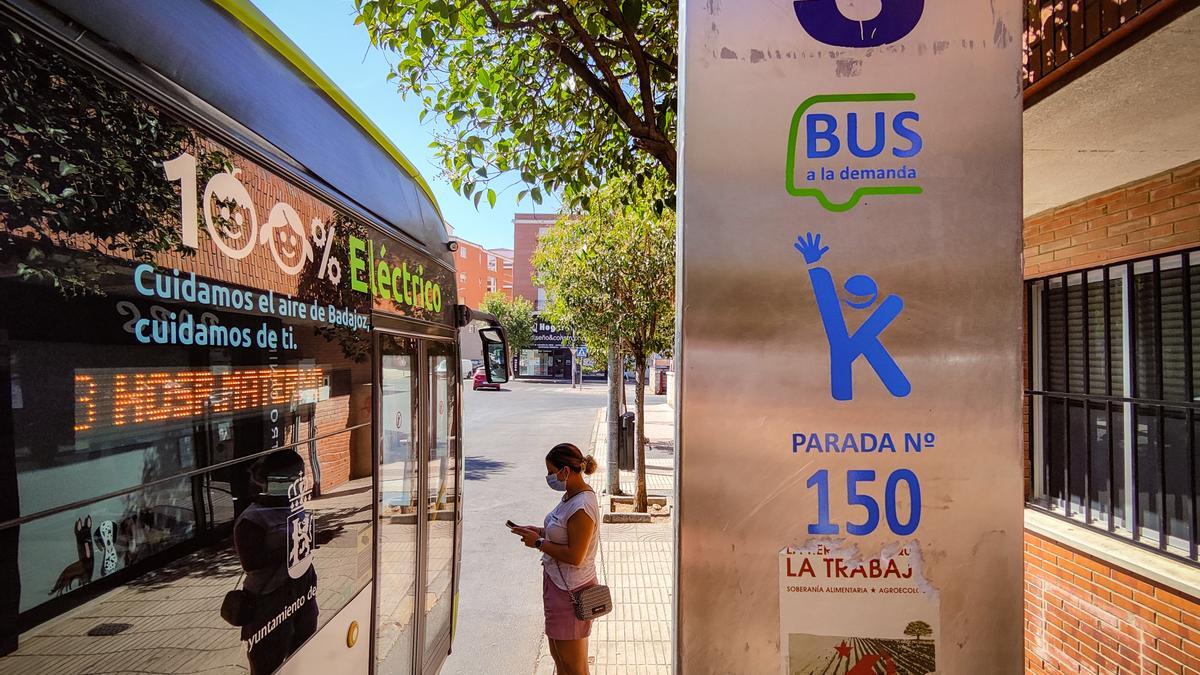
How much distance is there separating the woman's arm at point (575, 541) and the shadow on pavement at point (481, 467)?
31.1ft

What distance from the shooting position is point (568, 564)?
413 centimetres

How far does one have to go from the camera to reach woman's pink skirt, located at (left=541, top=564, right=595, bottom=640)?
4145 mm

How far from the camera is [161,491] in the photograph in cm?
170

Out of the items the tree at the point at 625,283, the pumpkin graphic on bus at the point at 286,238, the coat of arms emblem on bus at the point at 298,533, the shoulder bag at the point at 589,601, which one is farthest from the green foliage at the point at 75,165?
the tree at the point at 625,283

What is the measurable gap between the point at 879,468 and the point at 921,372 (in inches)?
8.8

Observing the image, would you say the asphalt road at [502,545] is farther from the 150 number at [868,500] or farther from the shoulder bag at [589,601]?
the 150 number at [868,500]

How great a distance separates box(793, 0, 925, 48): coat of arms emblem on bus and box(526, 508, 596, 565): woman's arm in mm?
3247

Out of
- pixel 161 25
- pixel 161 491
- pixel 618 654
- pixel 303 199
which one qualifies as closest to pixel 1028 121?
pixel 303 199

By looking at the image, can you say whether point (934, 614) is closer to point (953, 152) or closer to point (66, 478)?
point (953, 152)

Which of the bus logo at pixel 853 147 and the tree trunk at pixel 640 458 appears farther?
the tree trunk at pixel 640 458

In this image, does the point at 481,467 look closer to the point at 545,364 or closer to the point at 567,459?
the point at 567,459

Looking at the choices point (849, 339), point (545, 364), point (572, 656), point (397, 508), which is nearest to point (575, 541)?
point (572, 656)

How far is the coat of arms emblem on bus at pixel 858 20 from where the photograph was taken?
4.72 ft

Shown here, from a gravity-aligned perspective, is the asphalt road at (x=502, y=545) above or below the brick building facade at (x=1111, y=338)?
below
